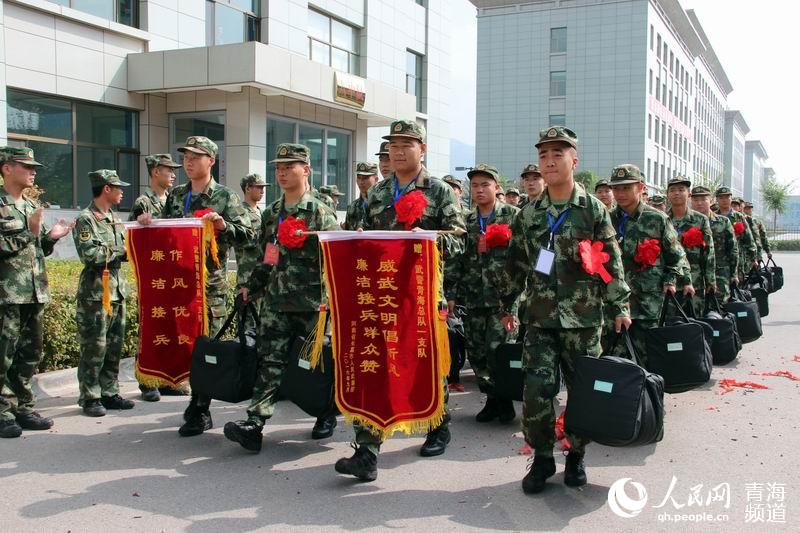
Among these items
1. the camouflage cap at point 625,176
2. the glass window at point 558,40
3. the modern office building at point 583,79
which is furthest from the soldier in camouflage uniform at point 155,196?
the glass window at point 558,40

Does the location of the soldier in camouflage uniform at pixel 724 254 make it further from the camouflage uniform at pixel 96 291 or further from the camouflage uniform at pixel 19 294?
the camouflage uniform at pixel 19 294

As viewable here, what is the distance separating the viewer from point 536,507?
13.0ft

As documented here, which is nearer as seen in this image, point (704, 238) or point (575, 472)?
point (575, 472)

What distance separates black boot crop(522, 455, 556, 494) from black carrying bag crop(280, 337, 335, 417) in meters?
1.33

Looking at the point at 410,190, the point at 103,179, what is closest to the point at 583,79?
the point at 103,179

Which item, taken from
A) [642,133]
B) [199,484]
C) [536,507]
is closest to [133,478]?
[199,484]

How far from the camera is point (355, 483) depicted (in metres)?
4.33

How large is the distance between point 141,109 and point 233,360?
459 inches

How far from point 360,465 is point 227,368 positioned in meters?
1.26

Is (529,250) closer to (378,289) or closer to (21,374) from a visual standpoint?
(378,289)

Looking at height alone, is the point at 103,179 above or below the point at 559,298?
above

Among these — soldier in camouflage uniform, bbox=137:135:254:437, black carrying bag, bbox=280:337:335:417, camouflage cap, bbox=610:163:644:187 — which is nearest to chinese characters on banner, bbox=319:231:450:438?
black carrying bag, bbox=280:337:335:417

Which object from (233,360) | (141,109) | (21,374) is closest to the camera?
(233,360)

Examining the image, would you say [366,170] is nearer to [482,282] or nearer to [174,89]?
[482,282]
